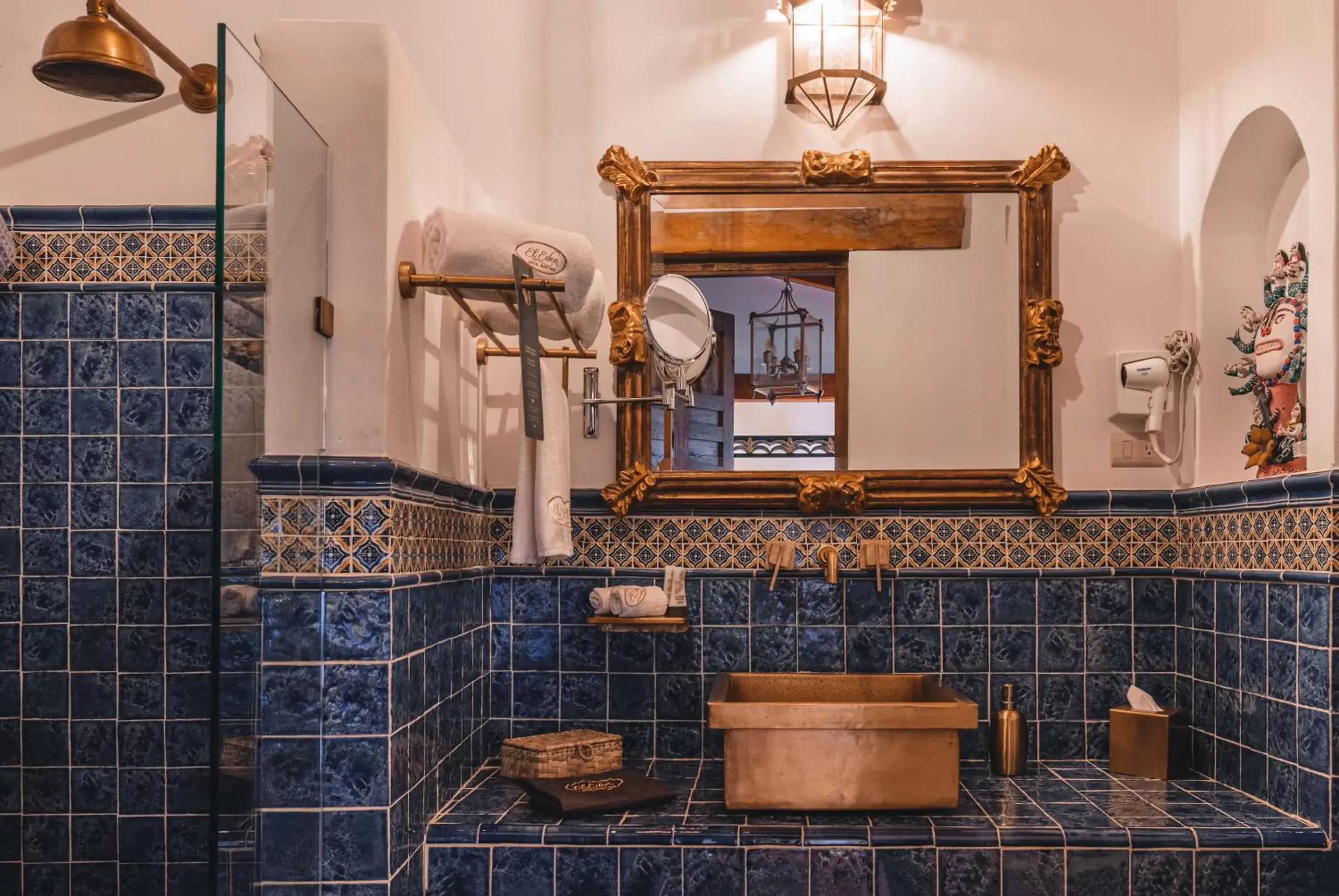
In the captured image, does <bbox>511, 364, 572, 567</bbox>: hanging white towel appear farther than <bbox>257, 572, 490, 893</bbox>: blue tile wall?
Yes

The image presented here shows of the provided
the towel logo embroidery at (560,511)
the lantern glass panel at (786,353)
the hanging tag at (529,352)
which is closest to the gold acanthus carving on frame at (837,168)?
the lantern glass panel at (786,353)

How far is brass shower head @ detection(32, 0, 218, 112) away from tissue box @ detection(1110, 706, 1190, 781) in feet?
7.34

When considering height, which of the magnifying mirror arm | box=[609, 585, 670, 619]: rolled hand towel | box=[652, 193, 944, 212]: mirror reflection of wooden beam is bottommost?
box=[609, 585, 670, 619]: rolled hand towel

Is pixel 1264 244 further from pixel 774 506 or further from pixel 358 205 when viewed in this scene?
pixel 358 205

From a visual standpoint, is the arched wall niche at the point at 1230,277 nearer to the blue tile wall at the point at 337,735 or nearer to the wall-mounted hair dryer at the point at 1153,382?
the wall-mounted hair dryer at the point at 1153,382

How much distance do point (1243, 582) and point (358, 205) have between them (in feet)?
6.09

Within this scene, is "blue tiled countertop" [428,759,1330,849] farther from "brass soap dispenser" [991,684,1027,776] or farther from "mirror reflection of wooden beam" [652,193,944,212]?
"mirror reflection of wooden beam" [652,193,944,212]

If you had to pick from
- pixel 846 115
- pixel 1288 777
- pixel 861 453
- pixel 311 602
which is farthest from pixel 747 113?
pixel 1288 777

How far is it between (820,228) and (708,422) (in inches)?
20.7

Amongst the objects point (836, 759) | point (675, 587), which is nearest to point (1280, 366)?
point (836, 759)

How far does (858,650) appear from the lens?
277 cm

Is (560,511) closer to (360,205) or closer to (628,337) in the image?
(628,337)

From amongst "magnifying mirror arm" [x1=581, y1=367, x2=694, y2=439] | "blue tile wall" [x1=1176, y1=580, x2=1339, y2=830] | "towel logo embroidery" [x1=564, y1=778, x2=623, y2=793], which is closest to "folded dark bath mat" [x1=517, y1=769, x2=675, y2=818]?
"towel logo embroidery" [x1=564, y1=778, x2=623, y2=793]

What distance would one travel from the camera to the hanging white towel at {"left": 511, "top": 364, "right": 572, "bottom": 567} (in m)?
2.38
